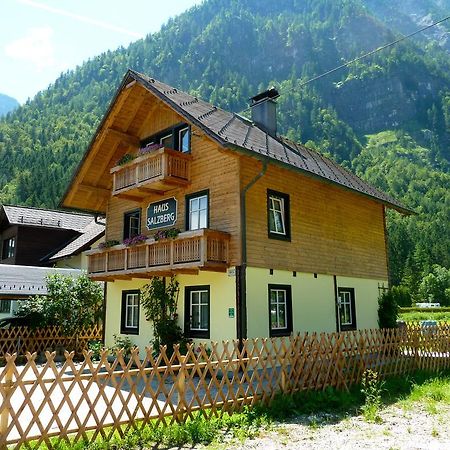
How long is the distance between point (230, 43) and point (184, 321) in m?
194

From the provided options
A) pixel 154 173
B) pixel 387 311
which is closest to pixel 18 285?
pixel 154 173

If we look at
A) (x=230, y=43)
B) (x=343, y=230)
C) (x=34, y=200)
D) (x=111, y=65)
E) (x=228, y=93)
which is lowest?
(x=343, y=230)

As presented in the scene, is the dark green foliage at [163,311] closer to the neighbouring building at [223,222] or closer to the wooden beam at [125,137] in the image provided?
the neighbouring building at [223,222]

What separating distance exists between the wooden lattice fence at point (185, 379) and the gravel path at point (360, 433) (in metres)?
1.18

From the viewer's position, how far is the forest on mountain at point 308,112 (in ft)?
315

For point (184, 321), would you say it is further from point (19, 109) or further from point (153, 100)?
point (19, 109)

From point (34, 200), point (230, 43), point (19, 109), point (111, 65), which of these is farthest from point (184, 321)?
point (230, 43)

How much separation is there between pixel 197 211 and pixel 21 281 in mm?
12643

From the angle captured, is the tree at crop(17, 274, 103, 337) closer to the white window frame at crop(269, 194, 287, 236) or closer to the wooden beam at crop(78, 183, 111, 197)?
the wooden beam at crop(78, 183, 111, 197)

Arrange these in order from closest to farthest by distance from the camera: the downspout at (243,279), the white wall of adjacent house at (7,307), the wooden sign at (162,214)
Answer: the downspout at (243,279), the wooden sign at (162,214), the white wall of adjacent house at (7,307)

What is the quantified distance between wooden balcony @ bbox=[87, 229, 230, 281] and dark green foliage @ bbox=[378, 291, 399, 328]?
9124 mm

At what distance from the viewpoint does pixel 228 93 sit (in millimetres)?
151250

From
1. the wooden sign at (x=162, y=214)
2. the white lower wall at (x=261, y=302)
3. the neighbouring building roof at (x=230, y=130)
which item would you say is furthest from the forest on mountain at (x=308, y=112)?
the neighbouring building roof at (x=230, y=130)

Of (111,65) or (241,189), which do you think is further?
(111,65)
